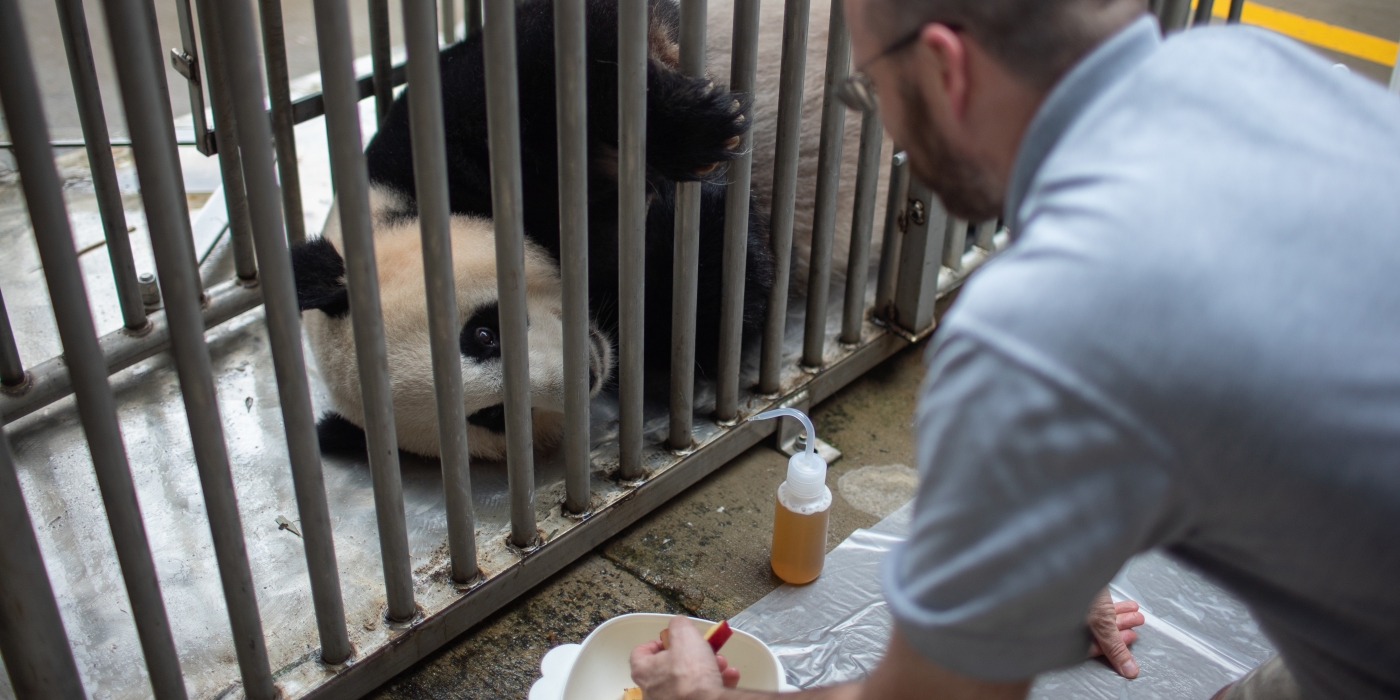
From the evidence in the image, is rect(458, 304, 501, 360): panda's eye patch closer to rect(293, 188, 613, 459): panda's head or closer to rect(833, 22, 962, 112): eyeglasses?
rect(293, 188, 613, 459): panda's head

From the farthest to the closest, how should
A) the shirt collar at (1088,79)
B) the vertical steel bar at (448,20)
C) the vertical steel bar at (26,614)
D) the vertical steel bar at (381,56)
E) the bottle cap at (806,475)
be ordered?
1. the vertical steel bar at (448,20)
2. the vertical steel bar at (381,56)
3. the bottle cap at (806,475)
4. the vertical steel bar at (26,614)
5. the shirt collar at (1088,79)

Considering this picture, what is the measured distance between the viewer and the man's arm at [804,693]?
0.90 metres

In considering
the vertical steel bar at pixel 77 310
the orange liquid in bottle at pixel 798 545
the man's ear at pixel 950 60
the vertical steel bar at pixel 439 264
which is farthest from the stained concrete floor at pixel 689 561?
the man's ear at pixel 950 60

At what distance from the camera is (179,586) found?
6.10ft

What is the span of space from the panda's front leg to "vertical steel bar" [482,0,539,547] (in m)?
0.32

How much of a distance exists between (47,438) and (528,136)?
1.12 meters

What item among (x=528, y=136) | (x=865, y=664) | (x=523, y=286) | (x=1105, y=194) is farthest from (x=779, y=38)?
(x=1105, y=194)

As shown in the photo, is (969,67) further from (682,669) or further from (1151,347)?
(682,669)

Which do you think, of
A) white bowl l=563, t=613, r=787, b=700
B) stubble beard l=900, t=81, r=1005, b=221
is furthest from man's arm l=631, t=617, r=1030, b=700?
stubble beard l=900, t=81, r=1005, b=221

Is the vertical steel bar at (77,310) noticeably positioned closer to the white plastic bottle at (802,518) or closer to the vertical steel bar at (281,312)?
the vertical steel bar at (281,312)

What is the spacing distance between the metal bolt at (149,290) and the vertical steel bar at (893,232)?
1.57 metres

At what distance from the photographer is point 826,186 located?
209cm

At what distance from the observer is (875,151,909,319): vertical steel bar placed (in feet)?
7.48

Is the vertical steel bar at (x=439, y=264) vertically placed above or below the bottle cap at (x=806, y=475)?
above
